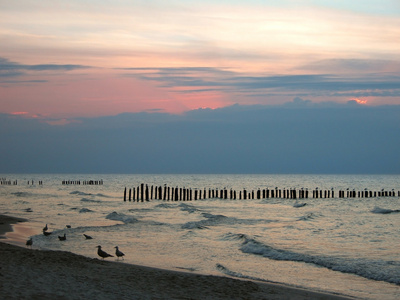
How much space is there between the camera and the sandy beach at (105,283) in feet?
29.8

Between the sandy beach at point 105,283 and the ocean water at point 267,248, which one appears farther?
the ocean water at point 267,248

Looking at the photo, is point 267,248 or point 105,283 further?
point 267,248

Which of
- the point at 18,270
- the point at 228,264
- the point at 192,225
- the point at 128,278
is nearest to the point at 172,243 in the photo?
the point at 228,264

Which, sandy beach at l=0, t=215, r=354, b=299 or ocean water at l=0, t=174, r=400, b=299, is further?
ocean water at l=0, t=174, r=400, b=299

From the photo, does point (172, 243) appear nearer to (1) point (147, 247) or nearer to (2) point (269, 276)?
(1) point (147, 247)

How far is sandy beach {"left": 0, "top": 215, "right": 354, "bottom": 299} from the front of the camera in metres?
9.09

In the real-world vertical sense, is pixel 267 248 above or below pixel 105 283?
below

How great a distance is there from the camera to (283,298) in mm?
10594

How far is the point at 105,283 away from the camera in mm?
10359

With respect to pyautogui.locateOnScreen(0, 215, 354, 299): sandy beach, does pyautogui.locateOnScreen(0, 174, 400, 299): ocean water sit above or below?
below

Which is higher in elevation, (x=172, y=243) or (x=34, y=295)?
(x=34, y=295)

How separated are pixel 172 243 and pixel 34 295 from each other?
37.9 feet

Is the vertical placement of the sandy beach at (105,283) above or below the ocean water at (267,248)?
above

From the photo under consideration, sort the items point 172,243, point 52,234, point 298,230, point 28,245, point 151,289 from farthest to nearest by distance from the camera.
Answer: point 298,230, point 52,234, point 172,243, point 28,245, point 151,289
